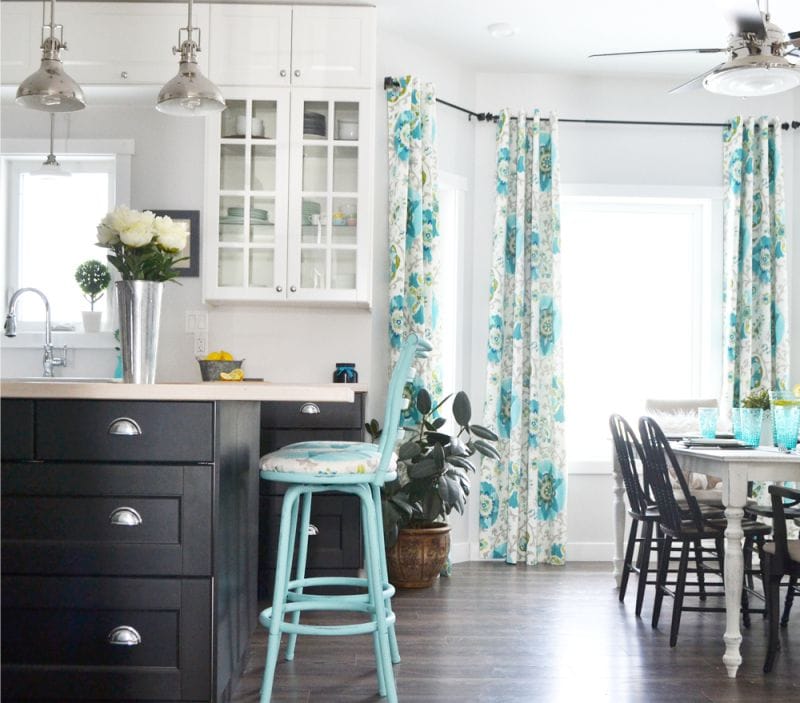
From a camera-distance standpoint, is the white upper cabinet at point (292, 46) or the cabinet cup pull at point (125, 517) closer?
the cabinet cup pull at point (125, 517)

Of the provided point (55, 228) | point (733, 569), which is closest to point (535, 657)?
point (733, 569)

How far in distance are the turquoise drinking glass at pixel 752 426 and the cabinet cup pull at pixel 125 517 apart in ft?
8.40

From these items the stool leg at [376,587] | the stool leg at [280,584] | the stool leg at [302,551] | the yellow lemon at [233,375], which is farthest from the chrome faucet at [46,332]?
the stool leg at [376,587]

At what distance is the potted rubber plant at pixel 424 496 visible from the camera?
4184 millimetres

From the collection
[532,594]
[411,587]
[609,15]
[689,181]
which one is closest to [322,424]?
[411,587]

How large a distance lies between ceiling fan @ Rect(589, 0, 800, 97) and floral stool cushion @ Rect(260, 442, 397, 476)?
197 cm

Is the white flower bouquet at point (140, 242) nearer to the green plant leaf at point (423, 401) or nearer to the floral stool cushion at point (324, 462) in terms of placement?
the floral stool cushion at point (324, 462)

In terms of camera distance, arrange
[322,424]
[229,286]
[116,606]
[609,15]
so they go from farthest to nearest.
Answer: [609,15] < [229,286] < [322,424] < [116,606]

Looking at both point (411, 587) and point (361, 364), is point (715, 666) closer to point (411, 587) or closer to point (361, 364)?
point (411, 587)

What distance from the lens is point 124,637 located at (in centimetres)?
212

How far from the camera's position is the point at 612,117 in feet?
17.7

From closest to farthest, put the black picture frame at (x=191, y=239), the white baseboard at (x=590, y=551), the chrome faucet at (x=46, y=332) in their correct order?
the chrome faucet at (x=46, y=332) < the black picture frame at (x=191, y=239) < the white baseboard at (x=590, y=551)

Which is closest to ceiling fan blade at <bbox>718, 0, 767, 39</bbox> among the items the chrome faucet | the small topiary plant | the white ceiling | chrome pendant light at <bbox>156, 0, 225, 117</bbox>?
the white ceiling

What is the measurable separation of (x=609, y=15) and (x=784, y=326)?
2015 millimetres
